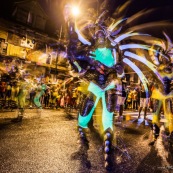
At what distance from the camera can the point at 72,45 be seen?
3.97m

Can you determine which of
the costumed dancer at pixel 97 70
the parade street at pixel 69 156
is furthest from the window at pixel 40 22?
the costumed dancer at pixel 97 70

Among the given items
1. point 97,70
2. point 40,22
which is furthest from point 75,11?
point 40,22

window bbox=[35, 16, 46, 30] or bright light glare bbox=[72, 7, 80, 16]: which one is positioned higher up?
window bbox=[35, 16, 46, 30]

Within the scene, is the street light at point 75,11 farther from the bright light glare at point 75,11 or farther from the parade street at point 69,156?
the parade street at point 69,156

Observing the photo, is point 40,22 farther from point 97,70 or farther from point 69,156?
point 69,156

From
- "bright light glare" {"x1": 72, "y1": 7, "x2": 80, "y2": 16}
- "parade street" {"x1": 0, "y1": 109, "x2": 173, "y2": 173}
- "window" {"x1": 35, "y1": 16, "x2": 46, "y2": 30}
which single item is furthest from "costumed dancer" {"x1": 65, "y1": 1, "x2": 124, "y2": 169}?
"window" {"x1": 35, "y1": 16, "x2": 46, "y2": 30}

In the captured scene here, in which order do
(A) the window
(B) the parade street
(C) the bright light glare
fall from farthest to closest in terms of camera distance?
(A) the window
(C) the bright light glare
(B) the parade street

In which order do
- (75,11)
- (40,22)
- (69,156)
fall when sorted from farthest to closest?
(40,22) → (75,11) → (69,156)

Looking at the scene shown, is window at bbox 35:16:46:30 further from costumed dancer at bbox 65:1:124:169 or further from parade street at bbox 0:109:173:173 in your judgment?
costumed dancer at bbox 65:1:124:169

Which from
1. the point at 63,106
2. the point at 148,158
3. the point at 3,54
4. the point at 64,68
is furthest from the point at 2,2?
the point at 148,158

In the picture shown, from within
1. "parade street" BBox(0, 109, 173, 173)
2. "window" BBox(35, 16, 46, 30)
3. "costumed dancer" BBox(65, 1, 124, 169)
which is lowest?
"parade street" BBox(0, 109, 173, 173)

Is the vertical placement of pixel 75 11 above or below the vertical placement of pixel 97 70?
above

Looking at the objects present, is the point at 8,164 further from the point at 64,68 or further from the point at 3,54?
the point at 64,68

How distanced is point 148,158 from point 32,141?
2.50 meters
